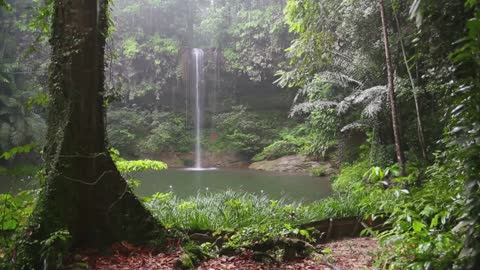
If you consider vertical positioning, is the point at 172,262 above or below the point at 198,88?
below

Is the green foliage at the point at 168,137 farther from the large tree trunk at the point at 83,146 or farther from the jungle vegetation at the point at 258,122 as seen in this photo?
the large tree trunk at the point at 83,146

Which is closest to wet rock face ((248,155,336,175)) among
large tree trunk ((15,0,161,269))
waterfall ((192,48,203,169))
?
waterfall ((192,48,203,169))

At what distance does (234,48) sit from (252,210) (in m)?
17.9

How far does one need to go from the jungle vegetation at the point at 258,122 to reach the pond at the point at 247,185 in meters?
0.68

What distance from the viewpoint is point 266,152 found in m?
18.2

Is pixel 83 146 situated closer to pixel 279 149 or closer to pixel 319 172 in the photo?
pixel 319 172

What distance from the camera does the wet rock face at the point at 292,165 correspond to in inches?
585

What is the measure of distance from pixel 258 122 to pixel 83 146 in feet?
59.5

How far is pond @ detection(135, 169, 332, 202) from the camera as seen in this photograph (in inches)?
402

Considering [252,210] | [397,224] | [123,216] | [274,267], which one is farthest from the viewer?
[252,210]

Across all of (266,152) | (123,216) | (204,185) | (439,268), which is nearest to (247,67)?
(266,152)

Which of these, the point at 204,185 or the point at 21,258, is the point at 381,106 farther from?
the point at 21,258

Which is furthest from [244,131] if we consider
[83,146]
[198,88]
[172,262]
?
[172,262]

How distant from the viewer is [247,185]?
39.5ft
